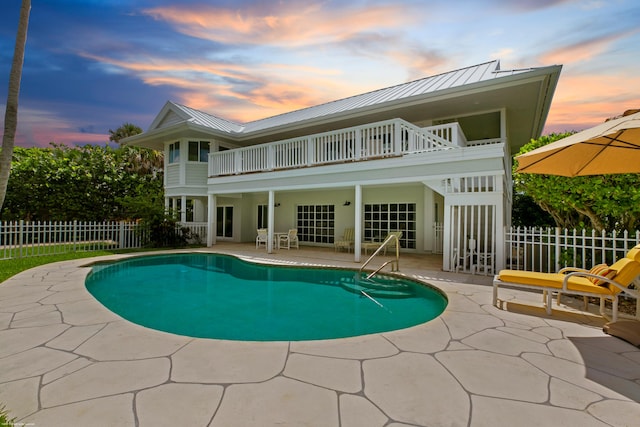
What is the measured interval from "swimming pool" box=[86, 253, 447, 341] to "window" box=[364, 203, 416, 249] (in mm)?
5244

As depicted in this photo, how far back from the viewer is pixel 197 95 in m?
9.76

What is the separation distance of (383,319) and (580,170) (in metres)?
4.10

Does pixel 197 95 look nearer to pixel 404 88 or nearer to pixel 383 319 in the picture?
pixel 404 88

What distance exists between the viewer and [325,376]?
257 cm

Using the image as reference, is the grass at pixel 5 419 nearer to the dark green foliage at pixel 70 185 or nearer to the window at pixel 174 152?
the dark green foliage at pixel 70 185

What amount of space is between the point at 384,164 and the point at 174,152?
11.9 m

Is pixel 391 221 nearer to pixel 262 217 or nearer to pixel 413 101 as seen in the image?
pixel 413 101

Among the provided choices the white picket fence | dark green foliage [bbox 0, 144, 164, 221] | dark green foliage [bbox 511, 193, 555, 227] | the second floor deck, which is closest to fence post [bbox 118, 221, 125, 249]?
the white picket fence

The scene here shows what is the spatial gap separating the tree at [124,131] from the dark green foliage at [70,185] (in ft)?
46.1

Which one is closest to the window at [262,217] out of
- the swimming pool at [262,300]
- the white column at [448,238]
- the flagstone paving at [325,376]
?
the swimming pool at [262,300]

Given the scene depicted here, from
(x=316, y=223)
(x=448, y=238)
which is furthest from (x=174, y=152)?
(x=448, y=238)

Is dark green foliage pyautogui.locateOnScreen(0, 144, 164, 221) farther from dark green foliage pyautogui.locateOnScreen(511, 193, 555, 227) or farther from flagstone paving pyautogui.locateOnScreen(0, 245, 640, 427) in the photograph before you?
dark green foliage pyautogui.locateOnScreen(511, 193, 555, 227)

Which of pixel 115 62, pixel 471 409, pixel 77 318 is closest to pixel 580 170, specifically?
pixel 471 409

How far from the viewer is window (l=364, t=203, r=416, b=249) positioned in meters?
12.8
